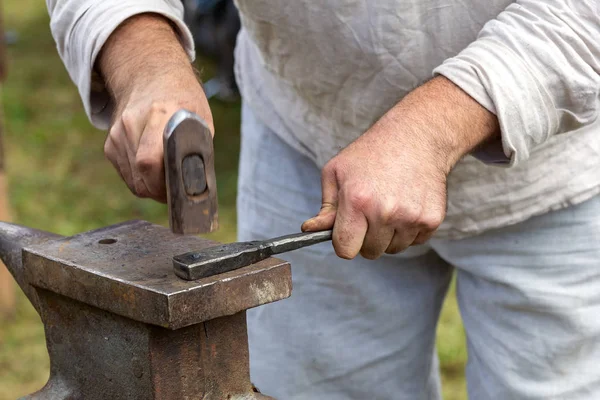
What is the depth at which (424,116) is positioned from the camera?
1302 millimetres

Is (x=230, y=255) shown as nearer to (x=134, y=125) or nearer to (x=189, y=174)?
(x=189, y=174)

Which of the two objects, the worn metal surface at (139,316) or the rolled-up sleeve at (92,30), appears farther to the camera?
the rolled-up sleeve at (92,30)

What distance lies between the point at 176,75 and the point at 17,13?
7.71 meters

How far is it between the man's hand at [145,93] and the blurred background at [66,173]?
2.01m

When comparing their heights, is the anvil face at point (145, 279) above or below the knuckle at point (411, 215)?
below

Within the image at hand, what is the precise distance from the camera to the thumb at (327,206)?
129 cm

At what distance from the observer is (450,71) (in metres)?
1.30

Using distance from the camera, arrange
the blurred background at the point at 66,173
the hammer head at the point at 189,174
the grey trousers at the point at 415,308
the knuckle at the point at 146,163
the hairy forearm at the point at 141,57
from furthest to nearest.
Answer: the blurred background at the point at 66,173
the grey trousers at the point at 415,308
the hairy forearm at the point at 141,57
the knuckle at the point at 146,163
the hammer head at the point at 189,174

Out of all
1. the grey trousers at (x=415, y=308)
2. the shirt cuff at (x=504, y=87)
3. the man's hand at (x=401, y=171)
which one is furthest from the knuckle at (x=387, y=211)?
the grey trousers at (x=415, y=308)

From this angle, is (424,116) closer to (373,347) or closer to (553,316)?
(553,316)

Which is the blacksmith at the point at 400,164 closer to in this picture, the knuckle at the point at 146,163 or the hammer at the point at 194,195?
the knuckle at the point at 146,163

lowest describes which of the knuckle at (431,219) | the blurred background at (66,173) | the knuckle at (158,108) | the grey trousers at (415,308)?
the blurred background at (66,173)

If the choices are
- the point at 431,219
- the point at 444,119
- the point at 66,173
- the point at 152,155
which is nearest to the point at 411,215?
the point at 431,219

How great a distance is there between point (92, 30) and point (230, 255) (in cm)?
50
